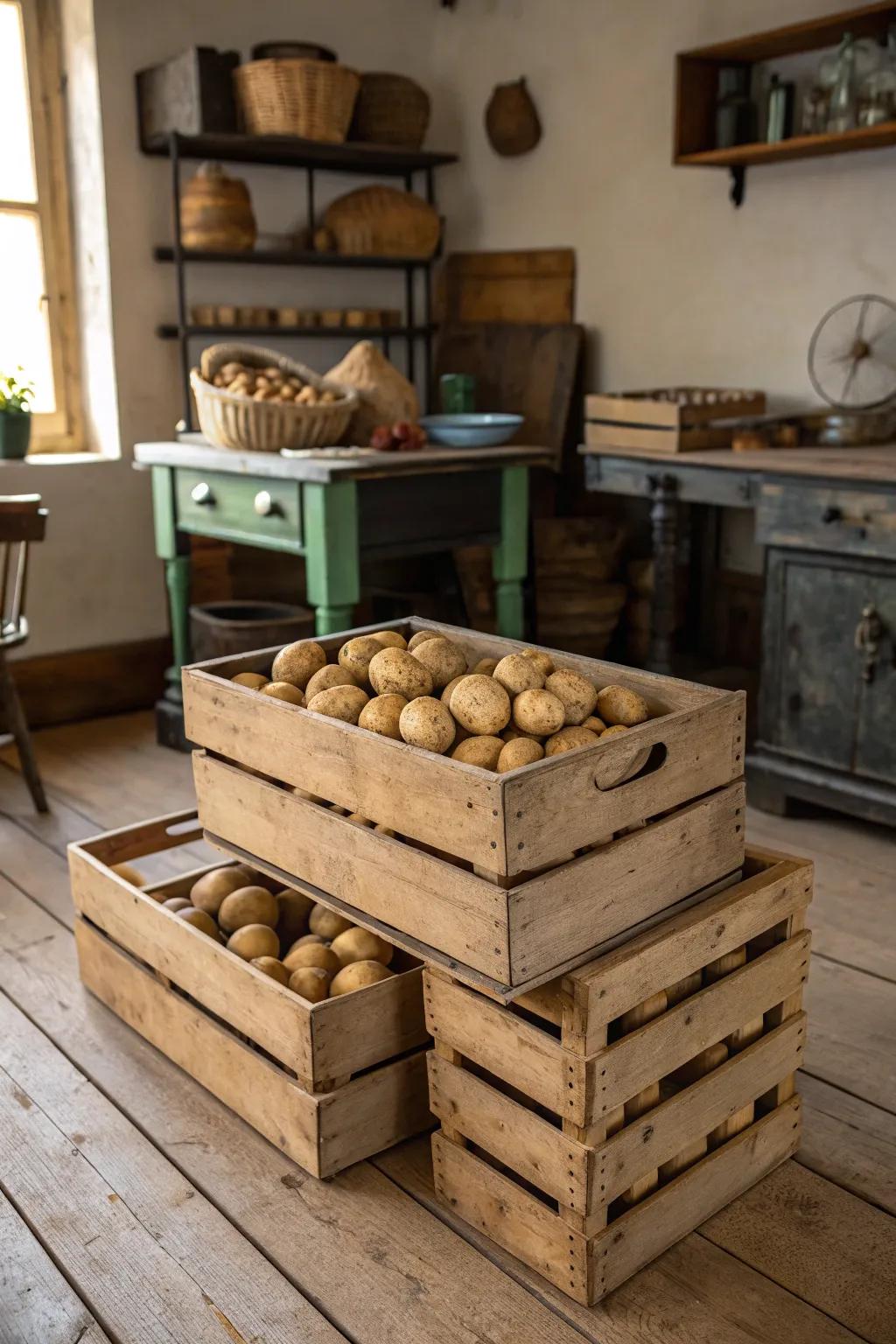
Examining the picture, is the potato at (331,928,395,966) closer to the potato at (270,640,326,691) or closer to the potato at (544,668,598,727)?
the potato at (270,640,326,691)

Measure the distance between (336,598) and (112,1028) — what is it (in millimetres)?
1321

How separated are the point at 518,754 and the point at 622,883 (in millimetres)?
214

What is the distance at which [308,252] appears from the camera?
4367mm

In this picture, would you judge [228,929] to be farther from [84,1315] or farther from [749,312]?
[749,312]

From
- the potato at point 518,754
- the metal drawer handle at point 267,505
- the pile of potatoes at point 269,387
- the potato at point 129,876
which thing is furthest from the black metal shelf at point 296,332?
the potato at point 518,754

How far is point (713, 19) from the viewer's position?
3.90m

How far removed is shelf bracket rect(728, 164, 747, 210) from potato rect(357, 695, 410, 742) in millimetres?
2836

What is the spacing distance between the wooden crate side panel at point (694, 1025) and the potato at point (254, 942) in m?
0.71

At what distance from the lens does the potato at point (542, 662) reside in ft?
5.96

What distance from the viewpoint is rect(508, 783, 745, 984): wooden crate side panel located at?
1503 millimetres

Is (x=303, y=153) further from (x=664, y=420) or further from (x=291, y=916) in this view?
(x=291, y=916)

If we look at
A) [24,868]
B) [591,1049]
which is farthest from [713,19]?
[591,1049]

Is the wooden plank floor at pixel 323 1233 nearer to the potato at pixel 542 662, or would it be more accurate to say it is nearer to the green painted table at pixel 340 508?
the potato at pixel 542 662

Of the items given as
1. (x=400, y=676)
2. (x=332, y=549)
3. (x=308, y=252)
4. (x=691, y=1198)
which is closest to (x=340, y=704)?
(x=400, y=676)
